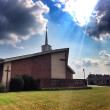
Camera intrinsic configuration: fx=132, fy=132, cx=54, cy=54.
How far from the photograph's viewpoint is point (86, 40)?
49.2 ft

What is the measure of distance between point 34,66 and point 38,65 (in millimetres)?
716

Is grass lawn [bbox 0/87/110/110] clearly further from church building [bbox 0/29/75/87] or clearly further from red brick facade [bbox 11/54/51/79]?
red brick facade [bbox 11/54/51/79]

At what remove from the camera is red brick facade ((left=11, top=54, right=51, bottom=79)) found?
17309 mm

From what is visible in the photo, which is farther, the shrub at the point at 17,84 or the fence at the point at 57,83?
the fence at the point at 57,83

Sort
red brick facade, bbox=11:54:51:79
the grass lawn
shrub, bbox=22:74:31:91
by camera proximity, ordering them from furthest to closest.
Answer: red brick facade, bbox=11:54:51:79 < shrub, bbox=22:74:31:91 < the grass lawn

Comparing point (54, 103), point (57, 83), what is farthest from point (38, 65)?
point (54, 103)

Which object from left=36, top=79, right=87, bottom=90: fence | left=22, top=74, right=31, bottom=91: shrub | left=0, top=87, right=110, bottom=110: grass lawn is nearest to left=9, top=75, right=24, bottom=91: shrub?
left=22, top=74, right=31, bottom=91: shrub

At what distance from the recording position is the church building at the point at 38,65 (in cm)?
1627

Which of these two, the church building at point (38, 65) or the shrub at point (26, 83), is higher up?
the church building at point (38, 65)

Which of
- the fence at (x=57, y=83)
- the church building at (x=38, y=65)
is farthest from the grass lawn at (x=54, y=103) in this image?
the church building at (x=38, y=65)

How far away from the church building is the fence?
288 centimetres

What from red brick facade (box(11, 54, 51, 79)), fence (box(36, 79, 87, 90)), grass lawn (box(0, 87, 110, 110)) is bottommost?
grass lawn (box(0, 87, 110, 110))

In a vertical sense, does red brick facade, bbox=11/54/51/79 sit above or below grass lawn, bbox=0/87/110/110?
above

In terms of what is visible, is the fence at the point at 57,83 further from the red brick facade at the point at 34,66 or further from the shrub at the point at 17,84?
the red brick facade at the point at 34,66
